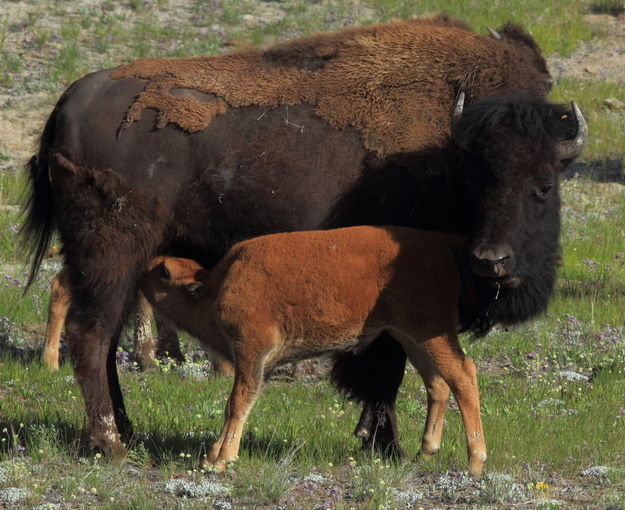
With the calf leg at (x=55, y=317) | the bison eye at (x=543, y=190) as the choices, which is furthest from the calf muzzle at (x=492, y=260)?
the calf leg at (x=55, y=317)

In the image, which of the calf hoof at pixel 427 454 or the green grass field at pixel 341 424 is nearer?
the green grass field at pixel 341 424

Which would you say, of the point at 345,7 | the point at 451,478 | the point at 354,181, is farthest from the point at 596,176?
the point at 451,478

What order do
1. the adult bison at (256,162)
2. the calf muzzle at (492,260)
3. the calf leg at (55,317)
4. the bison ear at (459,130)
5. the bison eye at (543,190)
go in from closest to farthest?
the calf muzzle at (492,260)
the bison eye at (543,190)
the bison ear at (459,130)
the adult bison at (256,162)
the calf leg at (55,317)

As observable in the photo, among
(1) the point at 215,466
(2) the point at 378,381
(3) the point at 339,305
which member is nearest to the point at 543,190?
(3) the point at 339,305

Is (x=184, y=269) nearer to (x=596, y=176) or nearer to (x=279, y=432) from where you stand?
(x=279, y=432)

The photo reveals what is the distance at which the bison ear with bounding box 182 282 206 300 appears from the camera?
19.8 feet

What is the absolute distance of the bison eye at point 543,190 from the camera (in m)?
5.81

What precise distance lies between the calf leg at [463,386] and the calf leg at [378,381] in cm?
85

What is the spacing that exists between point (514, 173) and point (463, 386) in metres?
1.19

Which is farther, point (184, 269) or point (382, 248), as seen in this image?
point (184, 269)

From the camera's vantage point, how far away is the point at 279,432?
21.9 feet

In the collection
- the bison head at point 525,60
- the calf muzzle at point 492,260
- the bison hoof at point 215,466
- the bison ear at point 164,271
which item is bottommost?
the bison hoof at point 215,466

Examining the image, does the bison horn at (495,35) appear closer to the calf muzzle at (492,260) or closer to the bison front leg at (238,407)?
the calf muzzle at (492,260)

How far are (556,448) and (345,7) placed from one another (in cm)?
1430
